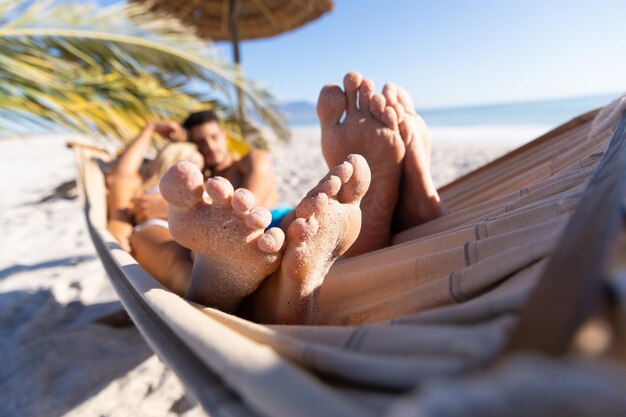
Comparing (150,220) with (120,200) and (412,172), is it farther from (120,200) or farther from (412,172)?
(412,172)

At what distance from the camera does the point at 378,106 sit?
34.4 inches

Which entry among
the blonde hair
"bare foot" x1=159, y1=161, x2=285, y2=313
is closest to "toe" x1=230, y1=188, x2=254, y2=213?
"bare foot" x1=159, y1=161, x2=285, y2=313

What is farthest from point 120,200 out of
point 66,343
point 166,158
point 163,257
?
point 163,257

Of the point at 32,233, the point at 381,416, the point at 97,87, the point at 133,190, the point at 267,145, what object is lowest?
the point at 32,233

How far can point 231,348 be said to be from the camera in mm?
386

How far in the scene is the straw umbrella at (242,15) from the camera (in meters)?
3.95

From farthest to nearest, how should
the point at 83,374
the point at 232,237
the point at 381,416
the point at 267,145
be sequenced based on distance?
the point at 267,145 < the point at 83,374 < the point at 232,237 < the point at 381,416

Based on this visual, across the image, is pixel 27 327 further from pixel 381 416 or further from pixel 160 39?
pixel 160 39

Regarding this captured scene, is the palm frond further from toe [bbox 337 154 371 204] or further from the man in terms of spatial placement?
toe [bbox 337 154 371 204]

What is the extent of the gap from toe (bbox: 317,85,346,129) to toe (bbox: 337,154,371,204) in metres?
0.29

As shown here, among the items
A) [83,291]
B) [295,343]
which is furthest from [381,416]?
[83,291]

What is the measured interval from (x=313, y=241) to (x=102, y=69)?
2017 mm

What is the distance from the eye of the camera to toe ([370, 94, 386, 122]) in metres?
0.87

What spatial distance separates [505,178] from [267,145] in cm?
211
